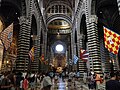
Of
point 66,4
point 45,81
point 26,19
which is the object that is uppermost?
point 66,4

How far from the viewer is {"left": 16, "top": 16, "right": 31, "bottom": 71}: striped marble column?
1675cm

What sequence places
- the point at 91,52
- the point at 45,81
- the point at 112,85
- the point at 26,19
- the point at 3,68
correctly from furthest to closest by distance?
the point at 3,68
the point at 26,19
the point at 91,52
the point at 45,81
the point at 112,85

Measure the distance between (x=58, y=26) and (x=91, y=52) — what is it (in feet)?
112

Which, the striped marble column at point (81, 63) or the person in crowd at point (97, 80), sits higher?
the striped marble column at point (81, 63)

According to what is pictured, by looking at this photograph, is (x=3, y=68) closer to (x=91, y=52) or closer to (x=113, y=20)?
(x=91, y=52)

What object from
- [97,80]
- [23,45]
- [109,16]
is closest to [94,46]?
[97,80]

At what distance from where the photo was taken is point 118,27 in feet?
86.0

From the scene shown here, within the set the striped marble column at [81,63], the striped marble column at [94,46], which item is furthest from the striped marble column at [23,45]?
the striped marble column at [81,63]

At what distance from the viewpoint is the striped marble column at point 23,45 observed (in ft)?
54.9

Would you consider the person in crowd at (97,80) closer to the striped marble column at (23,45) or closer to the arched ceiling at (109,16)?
the striped marble column at (23,45)

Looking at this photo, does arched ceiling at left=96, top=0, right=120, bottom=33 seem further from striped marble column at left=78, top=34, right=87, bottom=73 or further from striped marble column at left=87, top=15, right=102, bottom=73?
striped marble column at left=87, top=15, right=102, bottom=73

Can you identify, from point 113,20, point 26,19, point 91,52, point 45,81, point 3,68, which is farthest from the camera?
point 3,68

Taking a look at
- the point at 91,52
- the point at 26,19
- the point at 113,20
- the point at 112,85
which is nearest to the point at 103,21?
the point at 113,20

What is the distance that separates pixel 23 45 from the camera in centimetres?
1733
